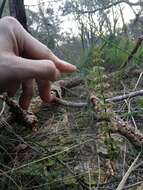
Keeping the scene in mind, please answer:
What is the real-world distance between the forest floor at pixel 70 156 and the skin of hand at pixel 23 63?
0.21m

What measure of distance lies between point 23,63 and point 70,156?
0.51 meters

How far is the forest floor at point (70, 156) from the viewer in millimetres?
1133

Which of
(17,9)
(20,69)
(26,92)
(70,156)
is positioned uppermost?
(17,9)

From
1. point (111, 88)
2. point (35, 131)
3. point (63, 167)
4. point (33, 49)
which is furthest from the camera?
point (111, 88)

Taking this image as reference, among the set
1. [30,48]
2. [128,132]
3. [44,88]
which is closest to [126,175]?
[128,132]

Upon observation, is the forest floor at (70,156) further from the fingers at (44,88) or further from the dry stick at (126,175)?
the fingers at (44,88)

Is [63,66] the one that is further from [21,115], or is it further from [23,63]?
[21,115]

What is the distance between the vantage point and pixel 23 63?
2.96 feet

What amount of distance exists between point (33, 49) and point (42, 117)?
698 mm

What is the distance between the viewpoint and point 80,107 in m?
1.69

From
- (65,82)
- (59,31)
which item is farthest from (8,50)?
(59,31)

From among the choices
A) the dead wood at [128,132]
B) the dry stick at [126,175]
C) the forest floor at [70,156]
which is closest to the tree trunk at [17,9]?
the forest floor at [70,156]

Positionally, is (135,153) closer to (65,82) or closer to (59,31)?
(65,82)

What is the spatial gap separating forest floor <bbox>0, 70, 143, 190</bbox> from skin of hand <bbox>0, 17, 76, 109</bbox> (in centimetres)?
21
